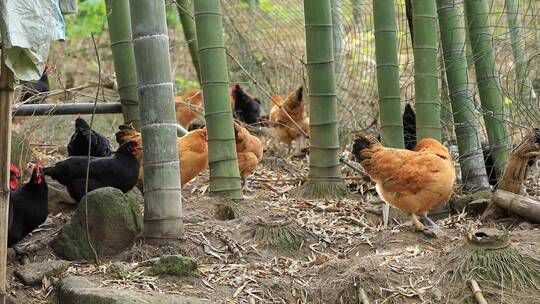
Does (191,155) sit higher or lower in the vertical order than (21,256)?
higher

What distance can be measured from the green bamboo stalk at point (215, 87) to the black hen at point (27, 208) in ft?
4.66

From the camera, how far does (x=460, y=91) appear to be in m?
7.35

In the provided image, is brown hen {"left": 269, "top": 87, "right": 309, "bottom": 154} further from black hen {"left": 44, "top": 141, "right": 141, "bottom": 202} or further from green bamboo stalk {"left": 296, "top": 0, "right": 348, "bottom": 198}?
black hen {"left": 44, "top": 141, "right": 141, "bottom": 202}

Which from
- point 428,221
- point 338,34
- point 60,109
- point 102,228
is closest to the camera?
point 102,228

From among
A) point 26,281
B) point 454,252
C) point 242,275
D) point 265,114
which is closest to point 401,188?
point 454,252

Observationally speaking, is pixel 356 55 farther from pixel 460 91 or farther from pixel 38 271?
pixel 38 271

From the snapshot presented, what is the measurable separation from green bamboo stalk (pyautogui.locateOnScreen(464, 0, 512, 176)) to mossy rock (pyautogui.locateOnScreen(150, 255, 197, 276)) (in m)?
3.26

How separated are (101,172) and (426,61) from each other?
2.99m

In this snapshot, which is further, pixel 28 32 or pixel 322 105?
pixel 322 105

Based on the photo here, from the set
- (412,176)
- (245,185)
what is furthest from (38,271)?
(245,185)

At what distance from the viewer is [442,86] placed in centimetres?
807

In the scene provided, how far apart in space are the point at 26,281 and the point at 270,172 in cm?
415

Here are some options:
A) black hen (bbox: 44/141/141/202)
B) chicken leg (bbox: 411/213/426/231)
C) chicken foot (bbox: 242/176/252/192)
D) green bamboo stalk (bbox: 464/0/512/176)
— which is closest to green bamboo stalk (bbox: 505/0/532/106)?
green bamboo stalk (bbox: 464/0/512/176)

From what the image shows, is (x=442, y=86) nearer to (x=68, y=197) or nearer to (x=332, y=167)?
(x=332, y=167)
